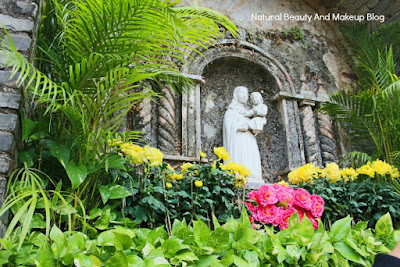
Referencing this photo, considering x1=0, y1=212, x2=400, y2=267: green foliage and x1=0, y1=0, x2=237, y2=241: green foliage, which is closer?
x1=0, y1=212, x2=400, y2=267: green foliage

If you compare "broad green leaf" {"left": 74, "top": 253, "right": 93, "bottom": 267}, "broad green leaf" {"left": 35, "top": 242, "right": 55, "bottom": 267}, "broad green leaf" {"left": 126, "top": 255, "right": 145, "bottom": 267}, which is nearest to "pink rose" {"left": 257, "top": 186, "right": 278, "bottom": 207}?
"broad green leaf" {"left": 126, "top": 255, "right": 145, "bottom": 267}

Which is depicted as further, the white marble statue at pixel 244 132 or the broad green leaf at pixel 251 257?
the white marble statue at pixel 244 132

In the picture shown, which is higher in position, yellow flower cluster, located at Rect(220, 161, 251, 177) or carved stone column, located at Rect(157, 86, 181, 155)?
carved stone column, located at Rect(157, 86, 181, 155)

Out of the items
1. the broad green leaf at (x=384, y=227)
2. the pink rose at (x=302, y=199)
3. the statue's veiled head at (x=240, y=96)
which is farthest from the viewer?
the statue's veiled head at (x=240, y=96)

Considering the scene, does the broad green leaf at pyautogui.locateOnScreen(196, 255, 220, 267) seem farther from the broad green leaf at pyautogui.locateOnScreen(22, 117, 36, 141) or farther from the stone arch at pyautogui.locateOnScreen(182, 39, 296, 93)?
the stone arch at pyautogui.locateOnScreen(182, 39, 296, 93)

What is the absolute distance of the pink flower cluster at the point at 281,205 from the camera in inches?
94.8

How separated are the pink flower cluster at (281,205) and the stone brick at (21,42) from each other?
1550 mm

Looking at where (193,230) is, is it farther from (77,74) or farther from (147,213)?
(77,74)

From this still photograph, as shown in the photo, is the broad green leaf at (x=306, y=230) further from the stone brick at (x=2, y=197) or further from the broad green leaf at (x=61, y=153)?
the stone brick at (x=2, y=197)

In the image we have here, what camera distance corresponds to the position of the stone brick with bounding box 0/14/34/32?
6.45 ft

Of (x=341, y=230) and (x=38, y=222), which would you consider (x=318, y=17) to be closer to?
(x=341, y=230)

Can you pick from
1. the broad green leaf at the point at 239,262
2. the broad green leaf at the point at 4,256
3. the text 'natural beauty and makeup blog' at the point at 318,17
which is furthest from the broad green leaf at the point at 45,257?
the text 'natural beauty and makeup blog' at the point at 318,17

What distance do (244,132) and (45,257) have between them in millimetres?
3034

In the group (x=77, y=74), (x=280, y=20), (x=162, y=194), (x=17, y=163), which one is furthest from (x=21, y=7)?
(x=280, y=20)
